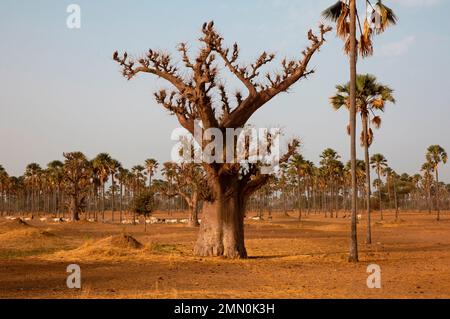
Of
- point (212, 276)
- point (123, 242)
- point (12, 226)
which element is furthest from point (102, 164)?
point (212, 276)

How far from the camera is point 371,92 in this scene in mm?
34062

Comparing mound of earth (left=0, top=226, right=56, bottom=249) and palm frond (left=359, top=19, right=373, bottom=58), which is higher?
palm frond (left=359, top=19, right=373, bottom=58)

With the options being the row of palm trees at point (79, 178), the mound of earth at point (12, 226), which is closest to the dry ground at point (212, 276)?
the mound of earth at point (12, 226)

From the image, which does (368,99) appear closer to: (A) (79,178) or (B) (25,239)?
(B) (25,239)

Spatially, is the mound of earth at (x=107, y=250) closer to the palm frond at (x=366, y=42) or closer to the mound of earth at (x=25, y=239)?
the mound of earth at (x=25, y=239)

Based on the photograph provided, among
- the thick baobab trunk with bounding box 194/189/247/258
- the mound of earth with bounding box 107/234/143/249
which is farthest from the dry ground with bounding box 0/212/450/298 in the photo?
the thick baobab trunk with bounding box 194/189/247/258

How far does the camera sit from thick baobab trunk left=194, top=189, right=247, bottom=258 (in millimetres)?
22703

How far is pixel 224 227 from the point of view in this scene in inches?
896

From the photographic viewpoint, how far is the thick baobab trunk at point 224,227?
74.5ft

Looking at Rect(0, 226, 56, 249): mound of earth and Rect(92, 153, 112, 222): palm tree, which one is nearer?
Rect(0, 226, 56, 249): mound of earth

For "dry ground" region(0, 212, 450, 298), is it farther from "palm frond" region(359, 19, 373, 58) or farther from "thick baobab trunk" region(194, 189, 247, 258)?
"palm frond" region(359, 19, 373, 58)

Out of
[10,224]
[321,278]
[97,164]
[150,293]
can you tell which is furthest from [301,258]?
[97,164]
